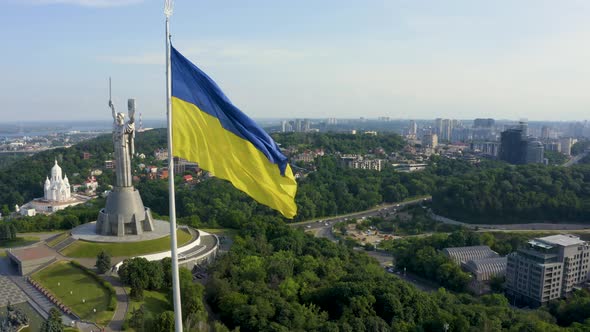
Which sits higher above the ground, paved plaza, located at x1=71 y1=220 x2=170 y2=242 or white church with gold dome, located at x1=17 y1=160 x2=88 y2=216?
paved plaza, located at x1=71 y1=220 x2=170 y2=242

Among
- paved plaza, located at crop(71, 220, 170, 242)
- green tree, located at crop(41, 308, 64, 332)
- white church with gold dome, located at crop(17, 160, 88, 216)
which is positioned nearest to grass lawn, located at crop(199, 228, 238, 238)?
paved plaza, located at crop(71, 220, 170, 242)

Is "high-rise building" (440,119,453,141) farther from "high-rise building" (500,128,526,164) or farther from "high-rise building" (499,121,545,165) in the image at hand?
"high-rise building" (499,121,545,165)

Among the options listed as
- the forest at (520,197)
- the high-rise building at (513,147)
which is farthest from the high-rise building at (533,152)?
the forest at (520,197)

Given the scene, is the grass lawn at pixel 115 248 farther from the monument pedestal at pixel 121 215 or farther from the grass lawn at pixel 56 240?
the grass lawn at pixel 56 240

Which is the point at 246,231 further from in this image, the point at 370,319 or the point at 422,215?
the point at 422,215

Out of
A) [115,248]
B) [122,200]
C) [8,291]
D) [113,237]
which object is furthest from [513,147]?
[8,291]
